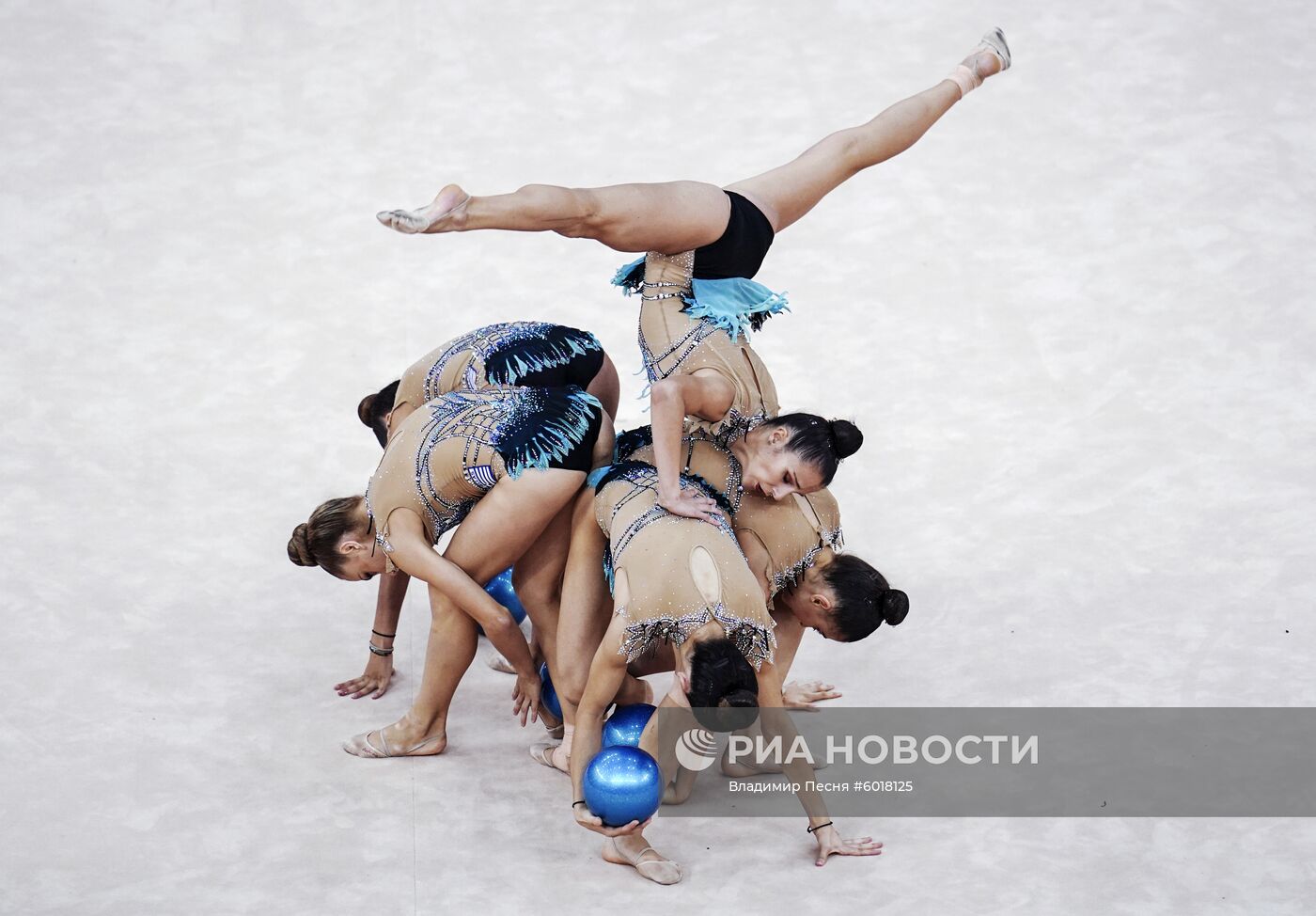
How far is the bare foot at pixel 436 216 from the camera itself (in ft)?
10.3

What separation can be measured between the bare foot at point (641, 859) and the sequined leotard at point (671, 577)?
423mm

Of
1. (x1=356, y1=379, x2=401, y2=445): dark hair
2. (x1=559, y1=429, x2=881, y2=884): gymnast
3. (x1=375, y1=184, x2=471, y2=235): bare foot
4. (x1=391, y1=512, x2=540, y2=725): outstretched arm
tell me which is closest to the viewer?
(x1=375, y1=184, x2=471, y2=235): bare foot

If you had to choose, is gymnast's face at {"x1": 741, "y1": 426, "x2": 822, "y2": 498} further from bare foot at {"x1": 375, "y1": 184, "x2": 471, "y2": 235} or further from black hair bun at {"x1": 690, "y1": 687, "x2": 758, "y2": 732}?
bare foot at {"x1": 375, "y1": 184, "x2": 471, "y2": 235}

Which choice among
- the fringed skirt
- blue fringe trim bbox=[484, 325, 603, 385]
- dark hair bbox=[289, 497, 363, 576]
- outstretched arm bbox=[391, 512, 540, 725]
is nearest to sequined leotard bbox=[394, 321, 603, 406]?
blue fringe trim bbox=[484, 325, 603, 385]

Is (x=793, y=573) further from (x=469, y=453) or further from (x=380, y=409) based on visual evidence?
(x=380, y=409)

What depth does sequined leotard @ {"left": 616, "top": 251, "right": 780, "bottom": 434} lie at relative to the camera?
3.82 m

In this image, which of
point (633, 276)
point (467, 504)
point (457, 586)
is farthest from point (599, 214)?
point (457, 586)

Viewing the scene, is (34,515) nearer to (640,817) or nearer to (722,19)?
(640,817)

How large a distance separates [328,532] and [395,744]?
577 mm

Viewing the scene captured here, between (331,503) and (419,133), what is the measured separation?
110 inches

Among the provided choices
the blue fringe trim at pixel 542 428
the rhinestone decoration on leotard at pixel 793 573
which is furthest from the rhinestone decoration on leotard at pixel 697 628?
the blue fringe trim at pixel 542 428

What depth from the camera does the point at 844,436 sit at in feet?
12.0

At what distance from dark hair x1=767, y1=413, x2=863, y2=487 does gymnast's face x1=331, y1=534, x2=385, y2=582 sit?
3.78ft

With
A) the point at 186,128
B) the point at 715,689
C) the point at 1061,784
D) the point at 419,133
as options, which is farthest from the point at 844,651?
the point at 186,128
